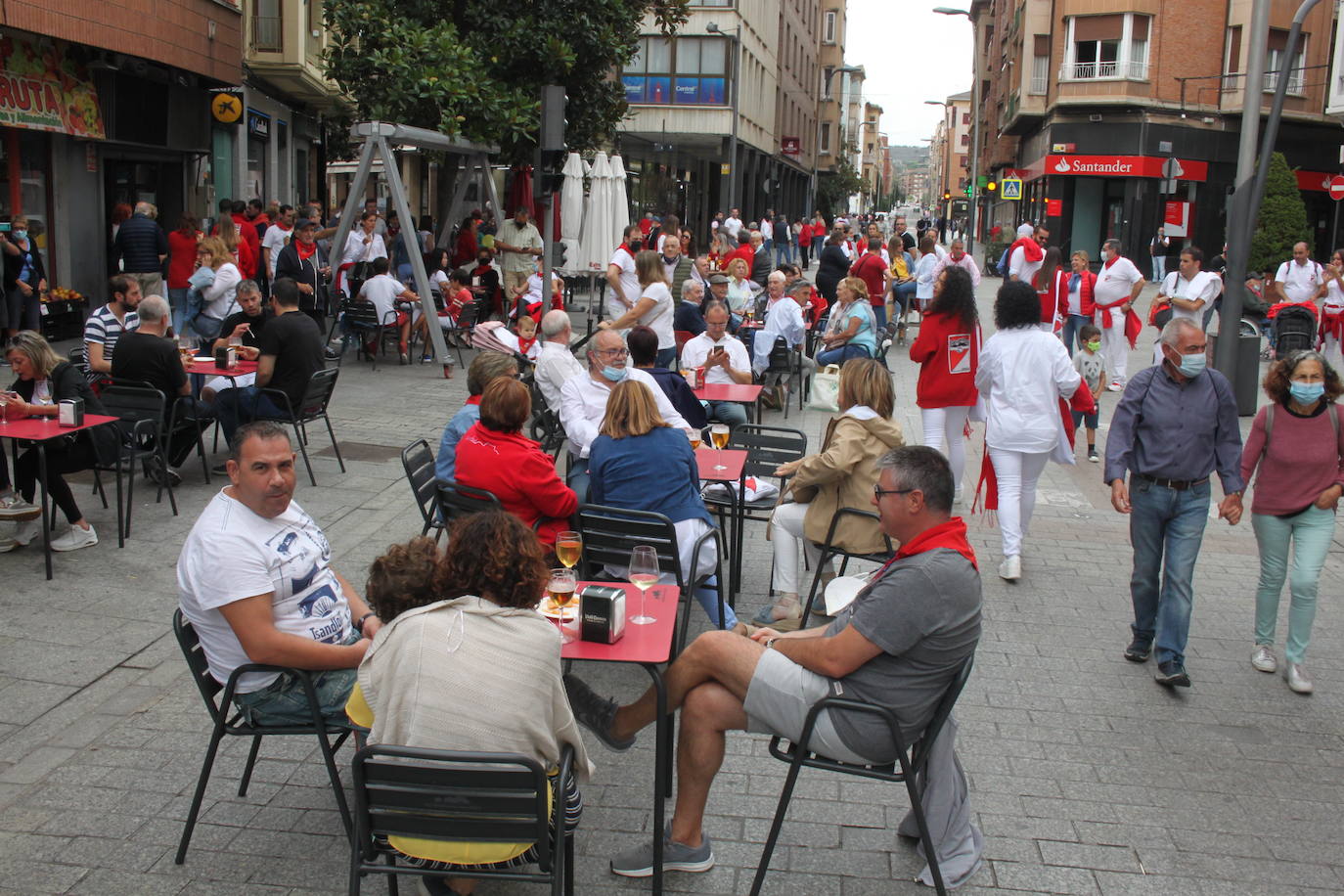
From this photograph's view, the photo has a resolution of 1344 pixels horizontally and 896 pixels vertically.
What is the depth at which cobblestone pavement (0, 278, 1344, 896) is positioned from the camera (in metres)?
4.12

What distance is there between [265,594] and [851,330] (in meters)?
8.37

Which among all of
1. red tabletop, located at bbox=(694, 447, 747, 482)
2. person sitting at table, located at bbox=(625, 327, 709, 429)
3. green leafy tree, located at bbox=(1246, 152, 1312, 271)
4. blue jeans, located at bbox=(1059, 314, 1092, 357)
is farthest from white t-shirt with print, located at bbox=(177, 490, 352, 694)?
green leafy tree, located at bbox=(1246, 152, 1312, 271)

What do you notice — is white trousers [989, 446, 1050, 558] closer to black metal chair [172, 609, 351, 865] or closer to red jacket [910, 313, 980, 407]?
red jacket [910, 313, 980, 407]

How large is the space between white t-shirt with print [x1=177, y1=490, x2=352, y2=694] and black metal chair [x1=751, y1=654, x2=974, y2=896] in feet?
5.33

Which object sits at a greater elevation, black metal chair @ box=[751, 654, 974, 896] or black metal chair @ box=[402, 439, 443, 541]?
black metal chair @ box=[402, 439, 443, 541]

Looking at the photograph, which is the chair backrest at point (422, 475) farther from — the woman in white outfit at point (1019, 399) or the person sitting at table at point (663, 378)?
the woman in white outfit at point (1019, 399)

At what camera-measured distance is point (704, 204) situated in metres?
52.3

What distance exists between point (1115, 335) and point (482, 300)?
8.33 metres

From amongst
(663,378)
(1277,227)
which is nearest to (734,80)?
(1277,227)

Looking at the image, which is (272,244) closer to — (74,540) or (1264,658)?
(74,540)

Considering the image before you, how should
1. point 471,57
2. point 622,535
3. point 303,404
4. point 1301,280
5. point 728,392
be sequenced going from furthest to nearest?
point 1301,280 < point 471,57 < point 728,392 < point 303,404 < point 622,535

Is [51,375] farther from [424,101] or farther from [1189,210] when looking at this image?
[1189,210]

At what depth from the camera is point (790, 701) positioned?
3967mm

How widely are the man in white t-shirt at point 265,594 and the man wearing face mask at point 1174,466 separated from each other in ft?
12.2
